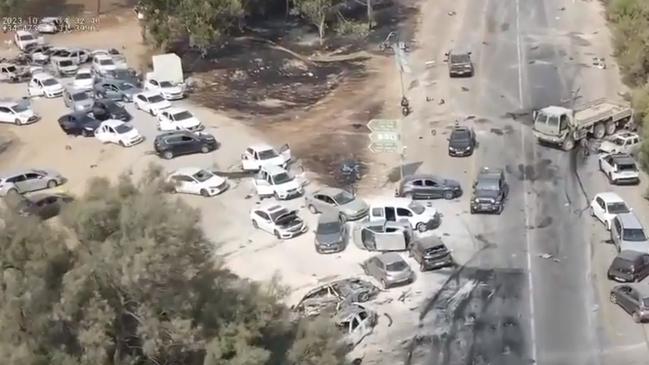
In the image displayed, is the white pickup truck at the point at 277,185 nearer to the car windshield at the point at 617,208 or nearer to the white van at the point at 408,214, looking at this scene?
the white van at the point at 408,214

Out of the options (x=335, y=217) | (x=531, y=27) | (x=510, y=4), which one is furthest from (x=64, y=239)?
(x=510, y=4)

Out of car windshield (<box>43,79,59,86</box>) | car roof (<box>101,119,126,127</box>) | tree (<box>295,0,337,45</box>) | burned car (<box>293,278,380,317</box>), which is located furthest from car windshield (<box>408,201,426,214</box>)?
car windshield (<box>43,79,59,86</box>)

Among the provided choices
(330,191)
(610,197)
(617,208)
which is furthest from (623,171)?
(330,191)

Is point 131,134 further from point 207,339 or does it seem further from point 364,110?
point 207,339

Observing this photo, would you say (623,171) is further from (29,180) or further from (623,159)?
(29,180)

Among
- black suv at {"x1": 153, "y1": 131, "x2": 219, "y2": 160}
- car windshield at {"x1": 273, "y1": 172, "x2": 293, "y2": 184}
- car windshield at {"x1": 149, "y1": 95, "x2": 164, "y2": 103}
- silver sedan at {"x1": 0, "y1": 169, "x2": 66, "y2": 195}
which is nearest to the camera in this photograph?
car windshield at {"x1": 273, "y1": 172, "x2": 293, "y2": 184}

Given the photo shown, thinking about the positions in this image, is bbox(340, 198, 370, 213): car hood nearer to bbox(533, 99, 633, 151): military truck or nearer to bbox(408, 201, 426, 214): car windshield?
bbox(408, 201, 426, 214): car windshield
